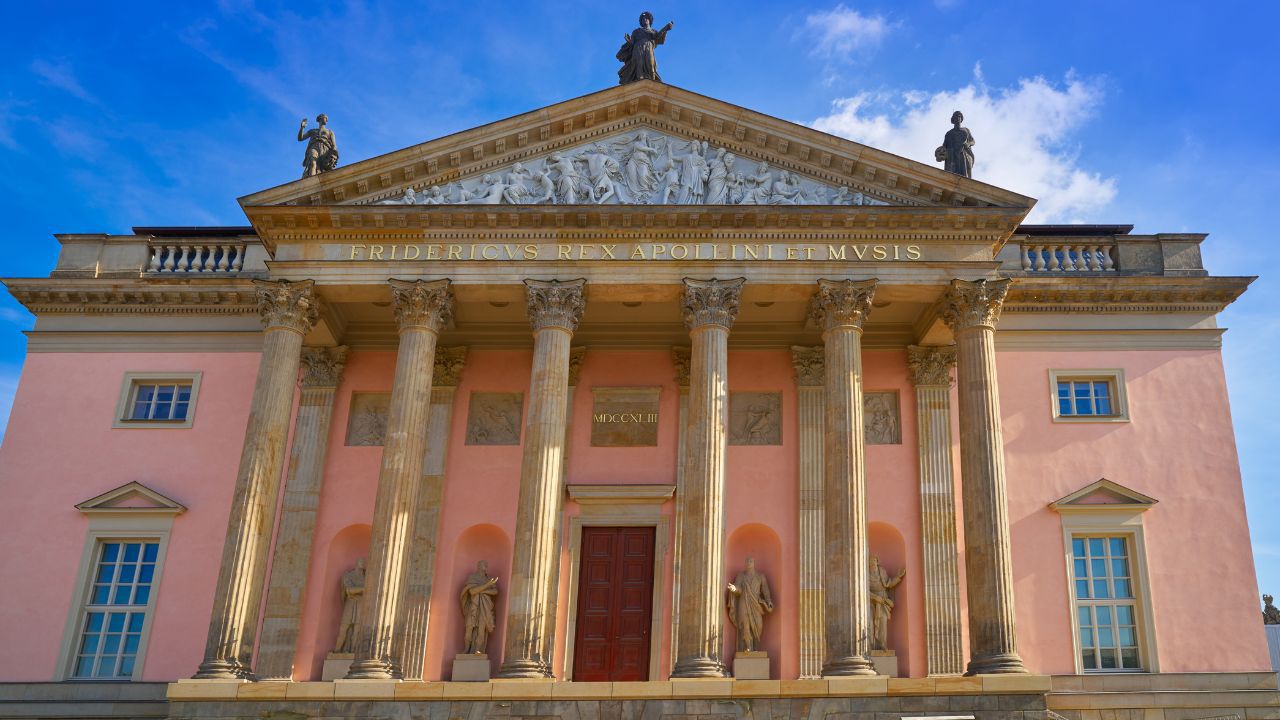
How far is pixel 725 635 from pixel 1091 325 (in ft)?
34.4

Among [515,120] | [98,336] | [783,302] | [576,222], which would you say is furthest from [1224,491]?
[98,336]

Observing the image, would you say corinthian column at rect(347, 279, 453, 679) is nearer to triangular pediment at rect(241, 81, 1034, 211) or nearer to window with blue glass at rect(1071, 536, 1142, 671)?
triangular pediment at rect(241, 81, 1034, 211)

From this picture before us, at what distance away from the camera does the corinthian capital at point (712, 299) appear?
2216 centimetres

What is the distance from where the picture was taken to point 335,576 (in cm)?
2431

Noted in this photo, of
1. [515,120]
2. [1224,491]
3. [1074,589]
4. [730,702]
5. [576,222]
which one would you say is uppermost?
[515,120]

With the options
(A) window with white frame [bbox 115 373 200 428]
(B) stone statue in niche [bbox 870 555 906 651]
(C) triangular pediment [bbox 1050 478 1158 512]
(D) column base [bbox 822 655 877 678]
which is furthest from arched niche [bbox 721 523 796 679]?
(A) window with white frame [bbox 115 373 200 428]

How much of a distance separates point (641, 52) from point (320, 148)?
24.2ft

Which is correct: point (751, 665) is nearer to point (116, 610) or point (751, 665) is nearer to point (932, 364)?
point (932, 364)

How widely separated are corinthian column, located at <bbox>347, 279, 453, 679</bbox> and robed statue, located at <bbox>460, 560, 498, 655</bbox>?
2.73 meters

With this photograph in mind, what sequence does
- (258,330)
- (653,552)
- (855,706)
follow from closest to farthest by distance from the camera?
1. (855,706)
2. (653,552)
3. (258,330)

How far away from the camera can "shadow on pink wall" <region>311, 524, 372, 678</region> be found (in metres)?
23.7

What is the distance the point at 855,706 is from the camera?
18875 millimetres

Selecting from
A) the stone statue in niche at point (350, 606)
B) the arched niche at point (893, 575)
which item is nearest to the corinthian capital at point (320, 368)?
the stone statue in niche at point (350, 606)

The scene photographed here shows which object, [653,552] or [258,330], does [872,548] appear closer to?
[653,552]
